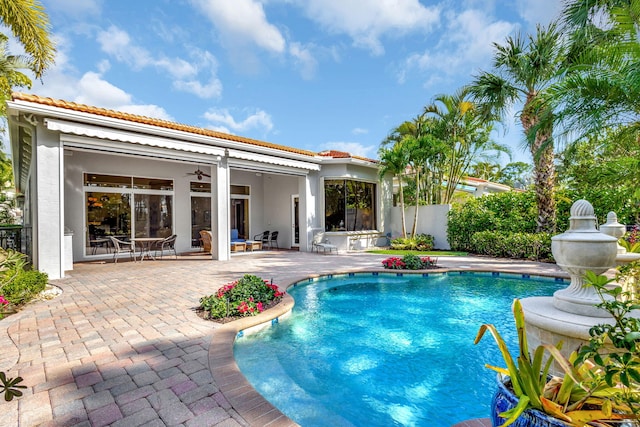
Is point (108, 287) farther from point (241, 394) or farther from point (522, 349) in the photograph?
point (522, 349)

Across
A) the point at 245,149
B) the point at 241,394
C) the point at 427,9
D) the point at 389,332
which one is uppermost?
the point at 427,9

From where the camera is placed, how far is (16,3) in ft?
25.4

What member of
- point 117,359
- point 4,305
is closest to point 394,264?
point 117,359

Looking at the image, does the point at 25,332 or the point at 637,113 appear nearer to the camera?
the point at 25,332

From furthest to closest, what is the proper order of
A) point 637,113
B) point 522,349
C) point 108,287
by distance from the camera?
point 108,287
point 637,113
point 522,349

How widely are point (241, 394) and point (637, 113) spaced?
422 inches

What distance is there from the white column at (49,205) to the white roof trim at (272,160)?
6.18 m

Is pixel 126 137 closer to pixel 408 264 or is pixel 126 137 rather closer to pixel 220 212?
pixel 220 212

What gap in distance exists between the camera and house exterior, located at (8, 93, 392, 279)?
9961 millimetres

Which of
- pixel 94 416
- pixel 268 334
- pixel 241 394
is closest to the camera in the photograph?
pixel 94 416

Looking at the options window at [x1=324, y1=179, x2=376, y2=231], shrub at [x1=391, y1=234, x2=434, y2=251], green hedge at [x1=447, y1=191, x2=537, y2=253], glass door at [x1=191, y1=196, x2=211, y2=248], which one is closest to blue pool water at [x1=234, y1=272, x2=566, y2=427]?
green hedge at [x1=447, y1=191, x2=537, y2=253]

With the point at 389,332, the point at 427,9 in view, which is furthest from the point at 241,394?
the point at 427,9

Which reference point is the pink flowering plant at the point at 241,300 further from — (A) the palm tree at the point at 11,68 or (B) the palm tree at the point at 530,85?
(A) the palm tree at the point at 11,68

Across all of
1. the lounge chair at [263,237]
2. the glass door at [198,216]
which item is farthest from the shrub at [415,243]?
the glass door at [198,216]
